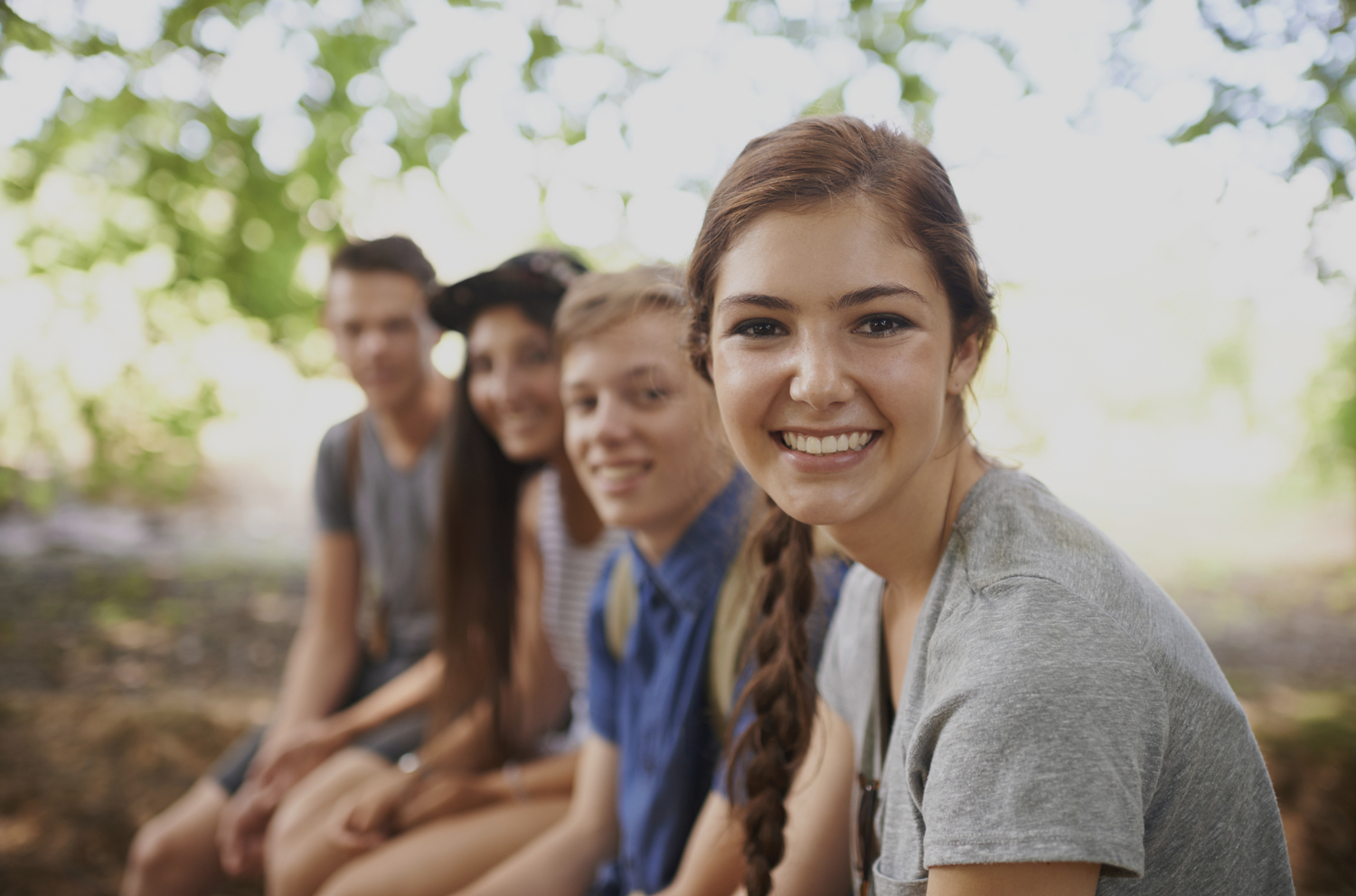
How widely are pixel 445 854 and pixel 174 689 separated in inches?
131

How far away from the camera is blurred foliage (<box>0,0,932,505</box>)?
3.54 metres

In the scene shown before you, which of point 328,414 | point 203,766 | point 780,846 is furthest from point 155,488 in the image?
point 780,846

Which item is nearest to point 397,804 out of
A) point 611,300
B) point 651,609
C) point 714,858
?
point 651,609

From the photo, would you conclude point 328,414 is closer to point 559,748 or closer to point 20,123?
point 20,123

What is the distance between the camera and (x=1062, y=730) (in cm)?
95

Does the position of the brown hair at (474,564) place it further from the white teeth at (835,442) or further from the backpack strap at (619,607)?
the white teeth at (835,442)

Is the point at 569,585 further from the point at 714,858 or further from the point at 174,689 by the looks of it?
the point at 174,689

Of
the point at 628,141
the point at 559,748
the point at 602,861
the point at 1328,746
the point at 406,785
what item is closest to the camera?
the point at 602,861

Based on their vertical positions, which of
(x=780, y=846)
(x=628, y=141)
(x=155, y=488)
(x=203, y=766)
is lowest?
(x=203, y=766)

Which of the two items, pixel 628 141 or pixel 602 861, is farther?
pixel 628 141

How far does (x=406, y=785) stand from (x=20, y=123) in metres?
3.35

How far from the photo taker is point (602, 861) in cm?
213

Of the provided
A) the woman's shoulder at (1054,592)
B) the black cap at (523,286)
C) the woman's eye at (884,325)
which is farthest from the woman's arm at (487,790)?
the woman's eye at (884,325)

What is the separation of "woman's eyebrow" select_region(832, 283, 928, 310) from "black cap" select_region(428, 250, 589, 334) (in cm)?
140
